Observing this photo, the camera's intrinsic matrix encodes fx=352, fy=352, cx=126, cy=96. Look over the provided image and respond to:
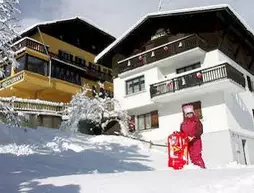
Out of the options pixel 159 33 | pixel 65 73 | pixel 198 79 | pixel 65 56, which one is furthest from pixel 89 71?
pixel 198 79

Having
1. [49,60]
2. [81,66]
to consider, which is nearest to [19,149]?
[49,60]

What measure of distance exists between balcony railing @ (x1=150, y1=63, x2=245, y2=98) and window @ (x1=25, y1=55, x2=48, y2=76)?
11.8 m

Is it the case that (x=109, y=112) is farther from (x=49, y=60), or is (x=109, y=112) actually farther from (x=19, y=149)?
→ (x=19, y=149)

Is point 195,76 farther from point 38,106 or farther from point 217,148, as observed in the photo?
point 38,106

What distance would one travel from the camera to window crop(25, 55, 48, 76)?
3015 centimetres

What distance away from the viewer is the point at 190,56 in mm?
22938

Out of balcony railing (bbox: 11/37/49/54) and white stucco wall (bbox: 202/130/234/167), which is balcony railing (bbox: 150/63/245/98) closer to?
white stucco wall (bbox: 202/130/234/167)

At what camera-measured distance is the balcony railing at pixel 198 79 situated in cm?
2033

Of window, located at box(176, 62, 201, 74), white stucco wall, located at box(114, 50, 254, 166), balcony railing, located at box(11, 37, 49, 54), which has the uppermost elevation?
balcony railing, located at box(11, 37, 49, 54)

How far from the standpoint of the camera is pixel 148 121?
24625mm

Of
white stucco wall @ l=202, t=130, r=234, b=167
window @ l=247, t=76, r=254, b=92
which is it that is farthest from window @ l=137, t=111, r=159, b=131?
window @ l=247, t=76, r=254, b=92

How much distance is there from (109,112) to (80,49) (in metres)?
12.9

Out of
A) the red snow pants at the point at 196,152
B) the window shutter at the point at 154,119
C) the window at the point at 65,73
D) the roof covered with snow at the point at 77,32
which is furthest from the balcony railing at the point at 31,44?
the red snow pants at the point at 196,152

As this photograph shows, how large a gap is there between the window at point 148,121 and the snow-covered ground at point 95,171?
9.54 feet
